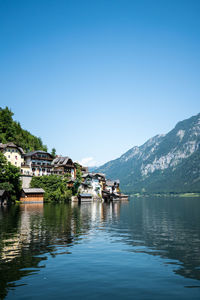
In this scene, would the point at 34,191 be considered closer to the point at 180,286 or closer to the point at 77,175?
the point at 77,175

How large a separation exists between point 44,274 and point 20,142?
5149 inches

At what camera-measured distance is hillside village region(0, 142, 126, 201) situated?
118375 mm

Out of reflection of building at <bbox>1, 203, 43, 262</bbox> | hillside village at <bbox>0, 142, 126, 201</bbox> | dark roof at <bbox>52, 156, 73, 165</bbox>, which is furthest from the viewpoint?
dark roof at <bbox>52, 156, 73, 165</bbox>

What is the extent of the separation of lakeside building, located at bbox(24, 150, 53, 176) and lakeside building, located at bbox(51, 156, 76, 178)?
3.72 meters

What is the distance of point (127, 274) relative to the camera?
745 inches

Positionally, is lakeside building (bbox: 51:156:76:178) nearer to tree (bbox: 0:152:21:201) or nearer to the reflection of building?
tree (bbox: 0:152:21:201)

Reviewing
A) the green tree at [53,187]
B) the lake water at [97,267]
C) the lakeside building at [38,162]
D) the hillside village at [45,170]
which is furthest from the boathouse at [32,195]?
the lake water at [97,267]

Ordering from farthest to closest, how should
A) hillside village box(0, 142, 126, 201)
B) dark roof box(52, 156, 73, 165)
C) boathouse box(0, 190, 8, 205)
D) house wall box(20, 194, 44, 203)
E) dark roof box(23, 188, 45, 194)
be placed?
dark roof box(52, 156, 73, 165) → hillside village box(0, 142, 126, 201) → dark roof box(23, 188, 45, 194) → house wall box(20, 194, 44, 203) → boathouse box(0, 190, 8, 205)

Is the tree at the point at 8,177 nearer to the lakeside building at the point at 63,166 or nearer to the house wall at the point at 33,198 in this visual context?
the house wall at the point at 33,198

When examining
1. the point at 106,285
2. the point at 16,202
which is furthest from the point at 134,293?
the point at 16,202

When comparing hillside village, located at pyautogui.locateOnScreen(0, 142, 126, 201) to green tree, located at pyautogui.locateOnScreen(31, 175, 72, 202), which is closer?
green tree, located at pyautogui.locateOnScreen(31, 175, 72, 202)

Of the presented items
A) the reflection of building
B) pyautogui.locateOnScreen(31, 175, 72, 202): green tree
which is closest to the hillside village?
pyautogui.locateOnScreen(31, 175, 72, 202): green tree

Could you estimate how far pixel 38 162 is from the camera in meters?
131

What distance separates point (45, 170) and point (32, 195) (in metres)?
26.7
